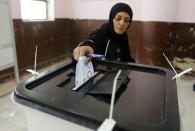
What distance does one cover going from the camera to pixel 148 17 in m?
2.54

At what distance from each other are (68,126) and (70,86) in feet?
0.77

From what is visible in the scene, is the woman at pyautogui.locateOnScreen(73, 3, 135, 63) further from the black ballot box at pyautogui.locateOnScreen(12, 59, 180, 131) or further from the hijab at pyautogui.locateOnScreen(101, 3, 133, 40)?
the black ballot box at pyautogui.locateOnScreen(12, 59, 180, 131)

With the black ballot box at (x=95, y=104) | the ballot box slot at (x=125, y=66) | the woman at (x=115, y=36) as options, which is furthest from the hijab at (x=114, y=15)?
the black ballot box at (x=95, y=104)

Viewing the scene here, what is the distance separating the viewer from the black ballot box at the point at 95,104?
1.53ft

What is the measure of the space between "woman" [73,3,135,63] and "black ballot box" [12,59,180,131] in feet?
1.70

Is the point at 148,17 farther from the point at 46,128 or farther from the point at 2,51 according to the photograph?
the point at 46,128

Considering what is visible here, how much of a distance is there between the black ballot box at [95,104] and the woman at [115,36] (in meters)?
0.52

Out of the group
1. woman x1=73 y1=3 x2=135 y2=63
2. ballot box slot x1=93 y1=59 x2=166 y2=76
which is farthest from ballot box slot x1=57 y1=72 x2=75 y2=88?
woman x1=73 y1=3 x2=135 y2=63

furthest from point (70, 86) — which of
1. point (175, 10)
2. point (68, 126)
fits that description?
point (175, 10)

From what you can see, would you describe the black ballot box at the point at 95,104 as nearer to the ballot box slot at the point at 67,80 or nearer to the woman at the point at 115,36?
the ballot box slot at the point at 67,80

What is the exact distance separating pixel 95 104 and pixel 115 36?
0.88m

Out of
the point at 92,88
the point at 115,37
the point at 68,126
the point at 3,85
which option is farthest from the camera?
the point at 3,85

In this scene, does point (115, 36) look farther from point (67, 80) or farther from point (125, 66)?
point (67, 80)

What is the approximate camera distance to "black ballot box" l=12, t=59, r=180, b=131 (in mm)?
467
